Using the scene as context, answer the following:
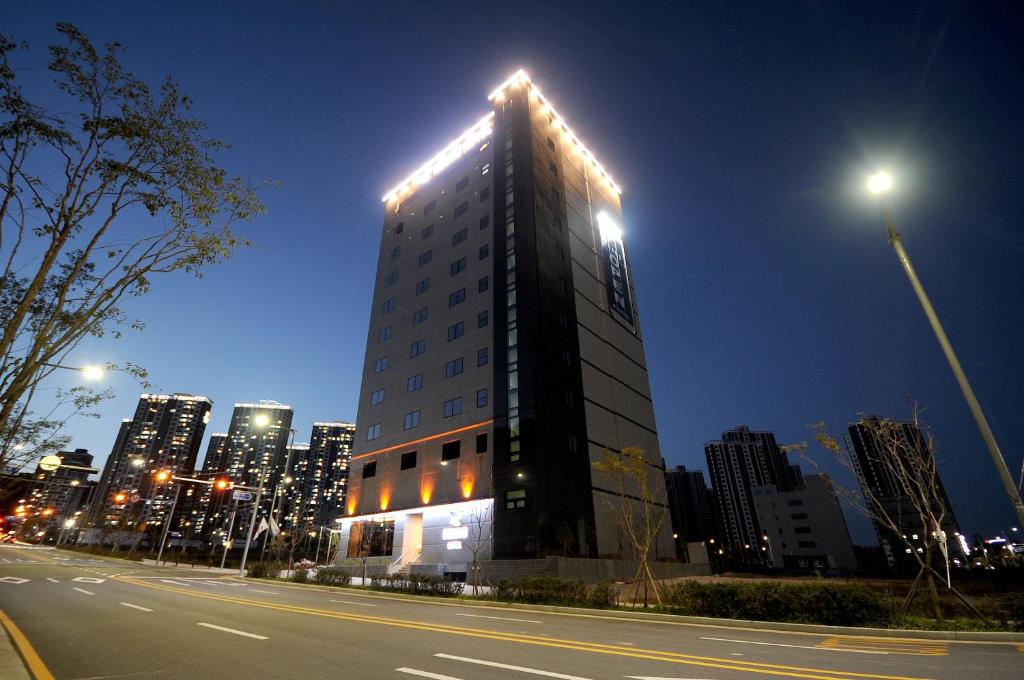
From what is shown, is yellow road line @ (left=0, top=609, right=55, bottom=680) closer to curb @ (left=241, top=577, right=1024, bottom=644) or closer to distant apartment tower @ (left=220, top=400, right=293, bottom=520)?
curb @ (left=241, top=577, right=1024, bottom=644)

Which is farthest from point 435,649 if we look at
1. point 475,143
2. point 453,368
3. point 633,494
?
point 475,143

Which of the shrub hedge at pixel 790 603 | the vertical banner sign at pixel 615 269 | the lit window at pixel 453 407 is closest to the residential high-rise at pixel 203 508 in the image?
the lit window at pixel 453 407

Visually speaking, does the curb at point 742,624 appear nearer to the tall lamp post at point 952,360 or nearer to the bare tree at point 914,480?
the bare tree at point 914,480

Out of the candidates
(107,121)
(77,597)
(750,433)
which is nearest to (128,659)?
(107,121)

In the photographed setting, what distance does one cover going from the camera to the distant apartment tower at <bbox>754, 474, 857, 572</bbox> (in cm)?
8625

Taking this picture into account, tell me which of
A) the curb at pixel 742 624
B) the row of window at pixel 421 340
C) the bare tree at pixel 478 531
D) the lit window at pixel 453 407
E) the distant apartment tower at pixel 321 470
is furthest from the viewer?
the distant apartment tower at pixel 321 470

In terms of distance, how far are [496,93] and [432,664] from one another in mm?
58496

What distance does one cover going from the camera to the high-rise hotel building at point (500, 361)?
36094mm

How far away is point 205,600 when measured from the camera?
16484mm

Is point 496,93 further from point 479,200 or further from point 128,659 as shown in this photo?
point 128,659

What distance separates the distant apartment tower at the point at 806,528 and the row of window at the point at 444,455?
79100mm

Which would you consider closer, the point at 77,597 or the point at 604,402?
the point at 77,597

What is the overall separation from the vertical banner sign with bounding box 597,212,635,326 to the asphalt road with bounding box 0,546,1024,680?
42831mm

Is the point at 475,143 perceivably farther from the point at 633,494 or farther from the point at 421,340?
the point at 633,494
